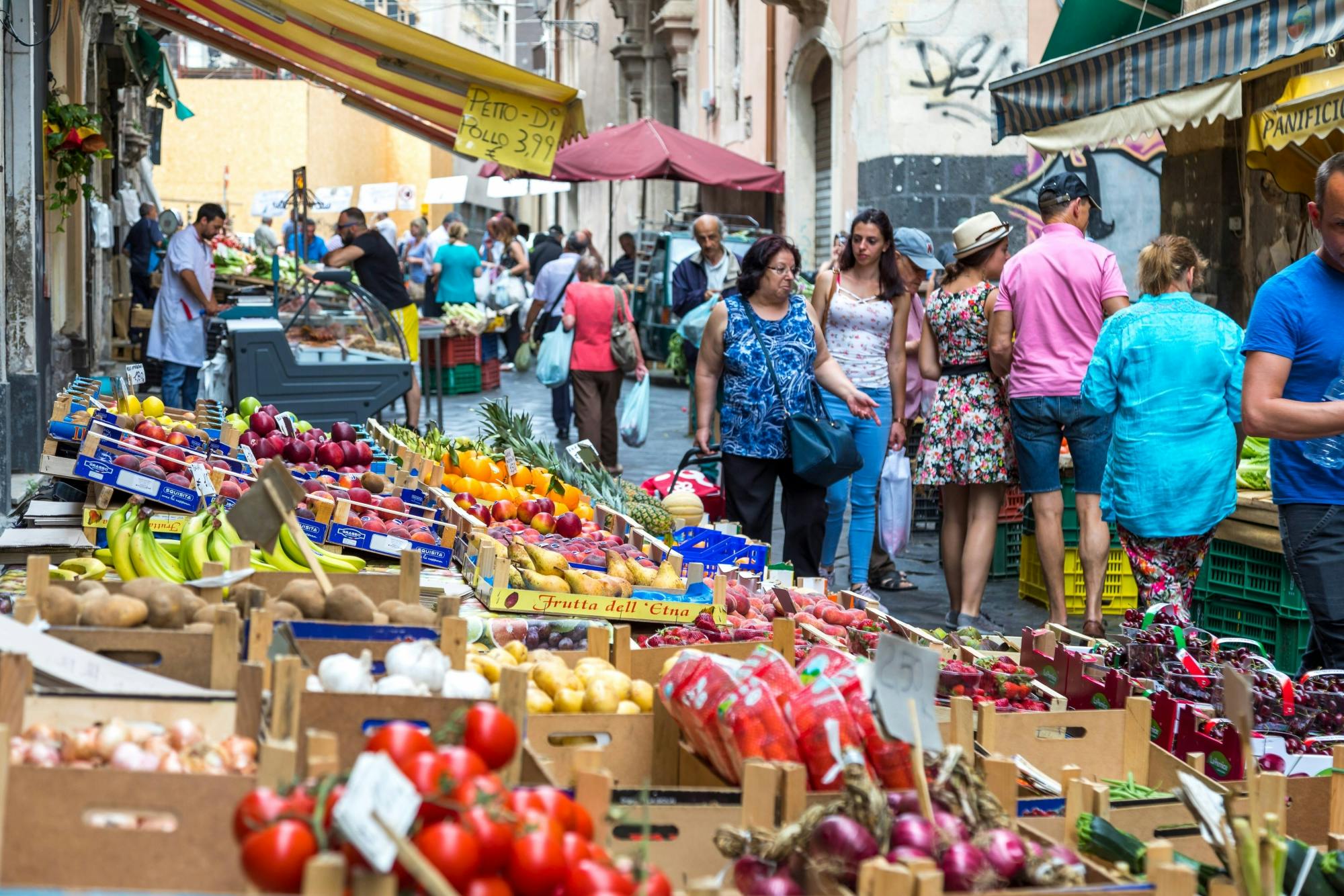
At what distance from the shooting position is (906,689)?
8.98 ft

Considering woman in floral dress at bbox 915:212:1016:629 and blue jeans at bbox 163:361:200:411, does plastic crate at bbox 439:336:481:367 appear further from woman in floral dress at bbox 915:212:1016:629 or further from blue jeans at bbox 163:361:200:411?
woman in floral dress at bbox 915:212:1016:629

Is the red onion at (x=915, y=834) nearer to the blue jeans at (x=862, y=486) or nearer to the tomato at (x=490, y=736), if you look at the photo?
the tomato at (x=490, y=736)

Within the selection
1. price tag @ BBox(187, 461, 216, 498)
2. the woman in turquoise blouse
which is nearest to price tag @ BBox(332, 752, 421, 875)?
price tag @ BBox(187, 461, 216, 498)

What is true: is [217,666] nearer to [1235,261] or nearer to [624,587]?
[624,587]

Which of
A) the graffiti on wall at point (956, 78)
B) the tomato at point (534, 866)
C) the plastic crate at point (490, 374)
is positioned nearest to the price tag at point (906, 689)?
the tomato at point (534, 866)

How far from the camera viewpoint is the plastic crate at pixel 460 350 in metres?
18.5

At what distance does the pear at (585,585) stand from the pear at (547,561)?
0.54 ft

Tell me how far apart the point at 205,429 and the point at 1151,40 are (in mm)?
4691

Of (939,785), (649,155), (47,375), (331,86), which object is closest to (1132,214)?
(649,155)

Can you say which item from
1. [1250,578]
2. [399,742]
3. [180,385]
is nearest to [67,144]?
[180,385]

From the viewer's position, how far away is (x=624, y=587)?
A: 5.04 metres

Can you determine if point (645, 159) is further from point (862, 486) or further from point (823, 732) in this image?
point (823, 732)

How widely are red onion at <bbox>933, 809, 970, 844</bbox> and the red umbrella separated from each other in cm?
1571

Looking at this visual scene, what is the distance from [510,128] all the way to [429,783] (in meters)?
7.77
